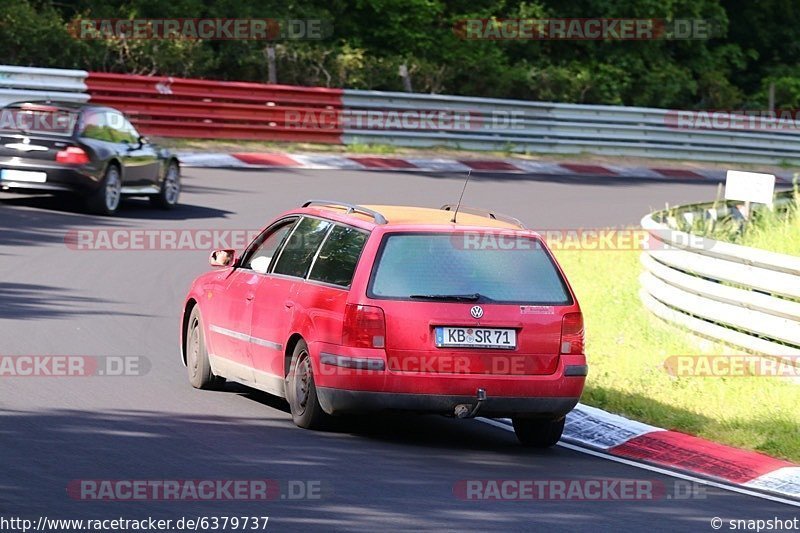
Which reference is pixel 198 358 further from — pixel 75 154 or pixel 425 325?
pixel 75 154

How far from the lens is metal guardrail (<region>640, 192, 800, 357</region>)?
1227 centimetres

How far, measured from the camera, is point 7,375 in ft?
37.1

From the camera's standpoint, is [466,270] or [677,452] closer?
[466,270]

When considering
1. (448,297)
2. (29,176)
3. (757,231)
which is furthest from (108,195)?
(448,297)

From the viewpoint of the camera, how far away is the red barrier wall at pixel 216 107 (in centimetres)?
3027

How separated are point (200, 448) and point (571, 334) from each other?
2.38 meters

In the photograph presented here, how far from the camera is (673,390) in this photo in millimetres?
11906

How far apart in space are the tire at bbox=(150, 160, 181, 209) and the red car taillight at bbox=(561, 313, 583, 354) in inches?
537

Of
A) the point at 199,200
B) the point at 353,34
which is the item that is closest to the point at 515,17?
the point at 353,34

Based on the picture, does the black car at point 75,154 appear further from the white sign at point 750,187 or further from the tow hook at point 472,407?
the tow hook at point 472,407

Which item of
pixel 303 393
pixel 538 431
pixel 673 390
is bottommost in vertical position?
pixel 673 390

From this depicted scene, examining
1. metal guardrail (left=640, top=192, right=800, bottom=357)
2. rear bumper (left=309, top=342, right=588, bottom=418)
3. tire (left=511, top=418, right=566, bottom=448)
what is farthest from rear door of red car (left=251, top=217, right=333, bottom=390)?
metal guardrail (left=640, top=192, right=800, bottom=357)

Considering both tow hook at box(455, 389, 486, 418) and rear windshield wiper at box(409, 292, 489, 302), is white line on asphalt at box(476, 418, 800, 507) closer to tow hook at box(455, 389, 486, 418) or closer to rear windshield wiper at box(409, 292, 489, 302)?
tow hook at box(455, 389, 486, 418)

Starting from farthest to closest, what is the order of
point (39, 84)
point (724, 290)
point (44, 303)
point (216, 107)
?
point (216, 107) → point (39, 84) → point (44, 303) → point (724, 290)
